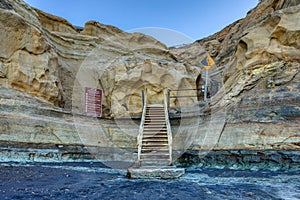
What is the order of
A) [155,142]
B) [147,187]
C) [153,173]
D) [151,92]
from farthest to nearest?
[151,92]
[155,142]
[153,173]
[147,187]

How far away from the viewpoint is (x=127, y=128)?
38.2 ft

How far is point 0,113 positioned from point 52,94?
3.85 meters

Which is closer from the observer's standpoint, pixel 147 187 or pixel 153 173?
pixel 147 187

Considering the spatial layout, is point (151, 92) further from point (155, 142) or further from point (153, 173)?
point (153, 173)

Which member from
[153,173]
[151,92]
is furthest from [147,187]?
[151,92]

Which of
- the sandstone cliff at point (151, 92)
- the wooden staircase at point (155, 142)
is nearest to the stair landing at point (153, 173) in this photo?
the wooden staircase at point (155, 142)

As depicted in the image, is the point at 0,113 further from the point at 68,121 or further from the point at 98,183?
the point at 98,183

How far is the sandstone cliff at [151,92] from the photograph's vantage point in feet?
24.6

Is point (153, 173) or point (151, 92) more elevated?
point (151, 92)

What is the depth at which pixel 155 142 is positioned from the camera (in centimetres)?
824

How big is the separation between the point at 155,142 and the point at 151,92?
7.95 m

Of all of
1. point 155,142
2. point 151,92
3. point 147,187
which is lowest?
point 147,187

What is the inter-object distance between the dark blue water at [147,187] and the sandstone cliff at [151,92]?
172 cm

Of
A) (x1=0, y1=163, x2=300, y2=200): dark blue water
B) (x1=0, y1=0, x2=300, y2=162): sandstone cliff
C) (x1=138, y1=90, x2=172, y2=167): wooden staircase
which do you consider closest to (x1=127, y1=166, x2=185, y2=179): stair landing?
(x1=0, y1=163, x2=300, y2=200): dark blue water
